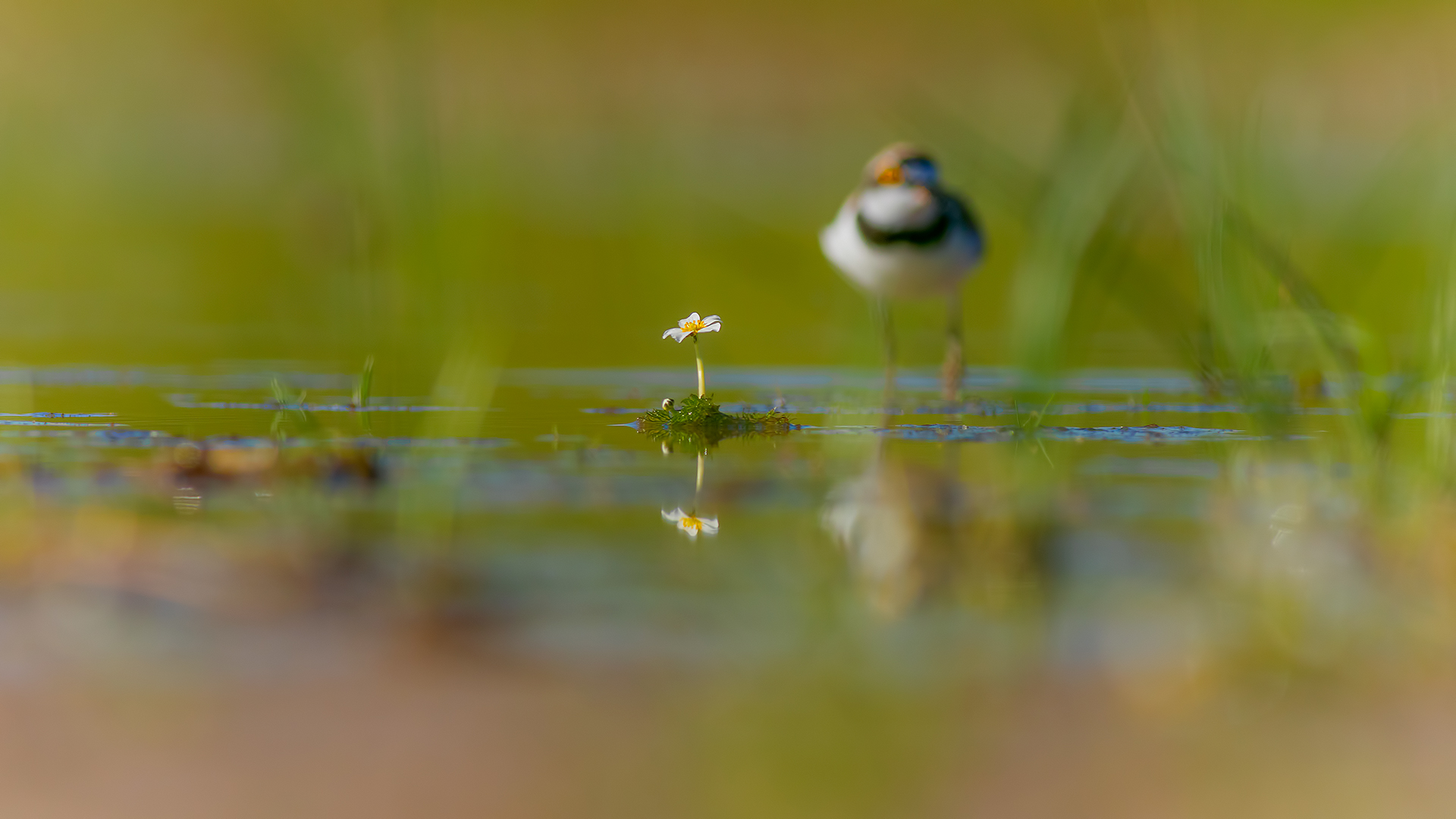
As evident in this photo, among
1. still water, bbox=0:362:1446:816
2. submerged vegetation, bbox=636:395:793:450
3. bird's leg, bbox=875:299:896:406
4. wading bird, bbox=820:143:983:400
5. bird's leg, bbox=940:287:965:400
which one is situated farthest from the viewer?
wading bird, bbox=820:143:983:400

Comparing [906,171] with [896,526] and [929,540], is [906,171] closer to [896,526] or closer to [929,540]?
[896,526]

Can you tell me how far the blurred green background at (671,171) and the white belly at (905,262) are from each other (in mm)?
358

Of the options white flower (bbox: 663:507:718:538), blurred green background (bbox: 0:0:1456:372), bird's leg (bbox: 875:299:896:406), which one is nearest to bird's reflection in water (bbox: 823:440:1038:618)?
white flower (bbox: 663:507:718:538)

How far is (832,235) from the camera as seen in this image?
313 inches

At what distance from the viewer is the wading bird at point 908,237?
7.48m

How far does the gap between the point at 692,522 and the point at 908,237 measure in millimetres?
3747

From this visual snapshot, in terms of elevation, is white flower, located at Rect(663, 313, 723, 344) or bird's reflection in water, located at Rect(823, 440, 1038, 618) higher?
white flower, located at Rect(663, 313, 723, 344)

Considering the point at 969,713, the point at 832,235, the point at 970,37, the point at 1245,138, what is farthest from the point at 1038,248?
the point at 970,37

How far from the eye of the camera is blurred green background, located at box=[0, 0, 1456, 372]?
4.79 metres

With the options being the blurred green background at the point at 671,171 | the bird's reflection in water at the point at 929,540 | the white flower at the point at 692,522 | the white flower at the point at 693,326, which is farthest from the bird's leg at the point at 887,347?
the white flower at the point at 692,522

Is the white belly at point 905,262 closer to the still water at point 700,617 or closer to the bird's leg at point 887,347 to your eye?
the bird's leg at point 887,347

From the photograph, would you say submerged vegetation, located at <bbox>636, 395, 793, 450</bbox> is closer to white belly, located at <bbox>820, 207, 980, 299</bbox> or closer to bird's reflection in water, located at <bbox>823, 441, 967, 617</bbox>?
bird's reflection in water, located at <bbox>823, 441, 967, 617</bbox>

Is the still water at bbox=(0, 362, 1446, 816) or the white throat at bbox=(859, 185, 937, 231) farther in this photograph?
the white throat at bbox=(859, 185, 937, 231)

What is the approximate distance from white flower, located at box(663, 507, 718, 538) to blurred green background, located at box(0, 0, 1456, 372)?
964 millimetres
